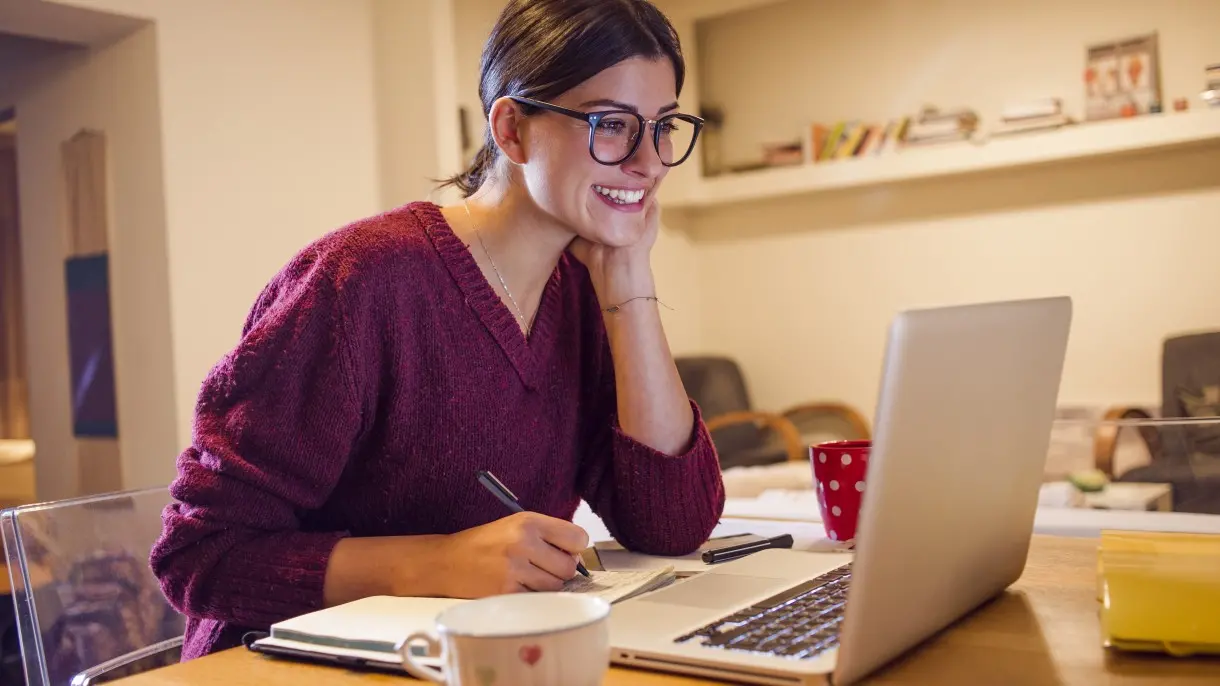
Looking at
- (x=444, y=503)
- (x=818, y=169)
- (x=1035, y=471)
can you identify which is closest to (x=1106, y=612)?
(x=1035, y=471)

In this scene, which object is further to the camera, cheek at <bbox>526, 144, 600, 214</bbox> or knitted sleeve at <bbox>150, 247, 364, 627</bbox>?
cheek at <bbox>526, 144, 600, 214</bbox>

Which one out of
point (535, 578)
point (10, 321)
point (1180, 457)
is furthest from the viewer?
point (10, 321)

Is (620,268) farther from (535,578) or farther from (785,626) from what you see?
(785,626)

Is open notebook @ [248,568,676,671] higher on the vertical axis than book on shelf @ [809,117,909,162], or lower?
lower

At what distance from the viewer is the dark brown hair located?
4.04 feet

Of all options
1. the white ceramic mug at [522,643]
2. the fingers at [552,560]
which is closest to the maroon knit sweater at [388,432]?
the fingers at [552,560]

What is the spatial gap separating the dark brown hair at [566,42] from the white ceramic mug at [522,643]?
0.74m

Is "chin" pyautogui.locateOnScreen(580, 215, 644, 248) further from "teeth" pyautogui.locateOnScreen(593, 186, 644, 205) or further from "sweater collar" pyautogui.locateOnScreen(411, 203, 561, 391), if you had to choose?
"sweater collar" pyautogui.locateOnScreen(411, 203, 561, 391)

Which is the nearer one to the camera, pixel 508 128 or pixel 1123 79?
pixel 508 128

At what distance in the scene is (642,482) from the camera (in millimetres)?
1273

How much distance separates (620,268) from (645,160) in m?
0.16

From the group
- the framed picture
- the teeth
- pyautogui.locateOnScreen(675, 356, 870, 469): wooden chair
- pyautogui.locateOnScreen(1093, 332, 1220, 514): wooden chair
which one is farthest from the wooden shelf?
the teeth

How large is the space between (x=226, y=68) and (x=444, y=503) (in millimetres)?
2623

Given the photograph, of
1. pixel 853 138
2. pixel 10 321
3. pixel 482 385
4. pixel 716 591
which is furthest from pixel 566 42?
pixel 10 321
